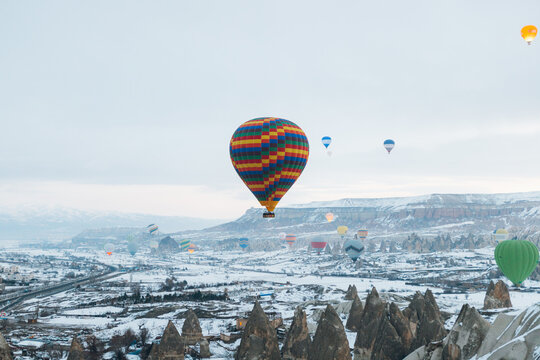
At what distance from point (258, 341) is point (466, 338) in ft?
45.9

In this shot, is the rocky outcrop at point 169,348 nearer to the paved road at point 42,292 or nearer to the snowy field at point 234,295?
the snowy field at point 234,295

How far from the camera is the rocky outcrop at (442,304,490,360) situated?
27344mm

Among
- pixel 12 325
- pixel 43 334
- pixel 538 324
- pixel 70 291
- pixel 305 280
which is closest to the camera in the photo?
pixel 538 324

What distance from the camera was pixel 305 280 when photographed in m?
146

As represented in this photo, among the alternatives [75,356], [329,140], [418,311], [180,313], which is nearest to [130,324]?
[180,313]

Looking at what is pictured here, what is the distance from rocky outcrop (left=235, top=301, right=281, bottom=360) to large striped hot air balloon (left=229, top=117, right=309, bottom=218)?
15449 millimetres

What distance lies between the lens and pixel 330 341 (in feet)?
115

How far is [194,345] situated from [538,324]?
3829 centimetres

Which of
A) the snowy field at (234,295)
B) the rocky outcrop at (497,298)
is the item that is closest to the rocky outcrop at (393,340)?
the snowy field at (234,295)

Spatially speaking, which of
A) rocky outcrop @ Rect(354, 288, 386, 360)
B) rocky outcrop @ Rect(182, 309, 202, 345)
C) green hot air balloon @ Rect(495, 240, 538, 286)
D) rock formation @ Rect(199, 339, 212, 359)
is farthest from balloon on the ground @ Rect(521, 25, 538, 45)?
rock formation @ Rect(199, 339, 212, 359)

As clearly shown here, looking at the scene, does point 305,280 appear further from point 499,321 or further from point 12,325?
point 499,321

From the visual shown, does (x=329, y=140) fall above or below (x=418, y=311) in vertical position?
above

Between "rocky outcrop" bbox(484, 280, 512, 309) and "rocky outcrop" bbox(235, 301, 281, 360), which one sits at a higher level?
"rocky outcrop" bbox(235, 301, 281, 360)

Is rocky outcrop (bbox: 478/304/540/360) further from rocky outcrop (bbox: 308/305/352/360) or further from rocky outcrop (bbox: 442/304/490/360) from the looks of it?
rocky outcrop (bbox: 308/305/352/360)
